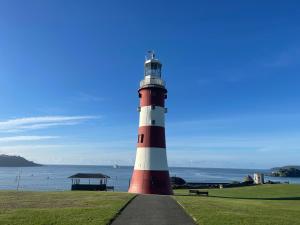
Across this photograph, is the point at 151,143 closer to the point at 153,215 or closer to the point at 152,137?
the point at 152,137

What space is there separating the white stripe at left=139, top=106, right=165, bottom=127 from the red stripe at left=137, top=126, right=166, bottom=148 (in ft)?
1.22

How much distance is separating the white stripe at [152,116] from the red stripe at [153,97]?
1.59 ft

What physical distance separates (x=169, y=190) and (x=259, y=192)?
52.0 ft

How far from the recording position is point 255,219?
55.5ft

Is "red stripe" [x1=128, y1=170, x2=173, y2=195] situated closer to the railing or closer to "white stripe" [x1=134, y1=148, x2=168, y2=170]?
"white stripe" [x1=134, y1=148, x2=168, y2=170]

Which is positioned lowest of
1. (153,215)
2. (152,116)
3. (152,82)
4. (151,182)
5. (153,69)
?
(153,215)

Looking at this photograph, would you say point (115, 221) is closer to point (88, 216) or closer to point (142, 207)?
point (88, 216)

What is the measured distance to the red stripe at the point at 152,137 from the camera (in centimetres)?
3091

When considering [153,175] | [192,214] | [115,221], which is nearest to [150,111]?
[153,175]

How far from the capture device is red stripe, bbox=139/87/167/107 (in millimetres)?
31922

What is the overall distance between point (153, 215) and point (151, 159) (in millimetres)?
13776

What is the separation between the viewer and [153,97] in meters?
31.9

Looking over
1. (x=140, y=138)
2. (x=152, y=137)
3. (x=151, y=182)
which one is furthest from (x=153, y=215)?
(x=140, y=138)

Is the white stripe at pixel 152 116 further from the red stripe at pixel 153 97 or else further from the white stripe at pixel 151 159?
the white stripe at pixel 151 159
